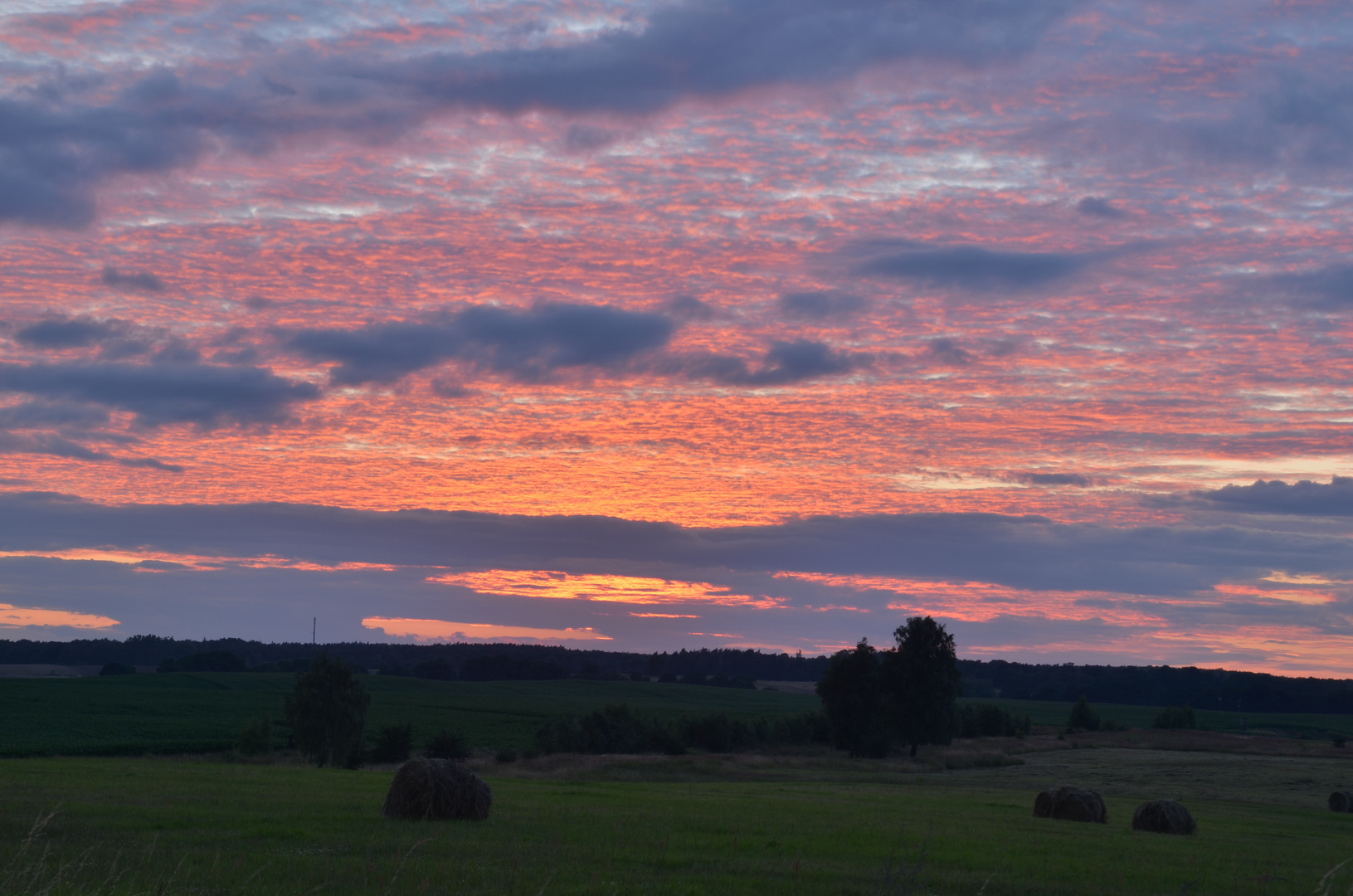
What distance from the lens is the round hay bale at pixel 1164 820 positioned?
3125 centimetres

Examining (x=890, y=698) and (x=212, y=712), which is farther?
(x=212, y=712)

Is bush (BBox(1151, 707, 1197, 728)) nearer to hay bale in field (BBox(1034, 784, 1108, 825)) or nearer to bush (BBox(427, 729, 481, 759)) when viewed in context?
bush (BBox(427, 729, 481, 759))

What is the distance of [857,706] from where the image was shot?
93562mm

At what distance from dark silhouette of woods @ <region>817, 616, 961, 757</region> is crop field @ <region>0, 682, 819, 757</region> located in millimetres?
31287

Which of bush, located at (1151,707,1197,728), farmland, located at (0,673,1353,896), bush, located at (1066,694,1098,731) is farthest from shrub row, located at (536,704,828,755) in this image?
bush, located at (1151,707,1197,728)

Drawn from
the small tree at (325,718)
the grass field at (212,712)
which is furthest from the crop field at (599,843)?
the grass field at (212,712)

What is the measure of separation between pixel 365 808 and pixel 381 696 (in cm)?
14975

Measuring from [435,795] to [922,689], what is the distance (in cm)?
7670

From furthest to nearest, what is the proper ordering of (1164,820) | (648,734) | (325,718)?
1. (648,734)
2. (325,718)
3. (1164,820)

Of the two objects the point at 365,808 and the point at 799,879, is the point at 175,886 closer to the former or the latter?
the point at 799,879

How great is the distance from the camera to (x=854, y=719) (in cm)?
9338

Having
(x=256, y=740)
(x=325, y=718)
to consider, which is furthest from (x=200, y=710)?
(x=325, y=718)

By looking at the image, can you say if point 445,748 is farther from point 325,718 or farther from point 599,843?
point 599,843

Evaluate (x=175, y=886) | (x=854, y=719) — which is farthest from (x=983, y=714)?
(x=175, y=886)
